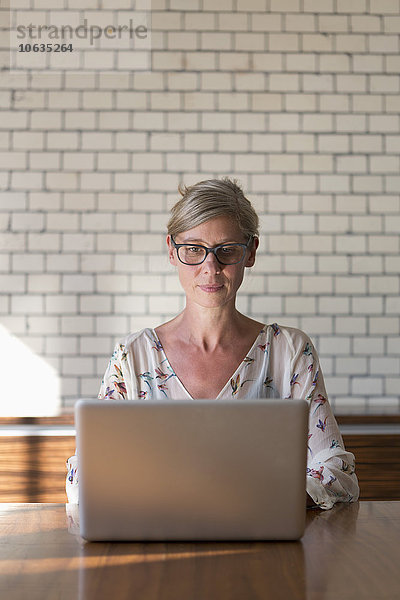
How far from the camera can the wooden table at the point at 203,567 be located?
1138 mm

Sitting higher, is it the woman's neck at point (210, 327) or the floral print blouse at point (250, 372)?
the woman's neck at point (210, 327)

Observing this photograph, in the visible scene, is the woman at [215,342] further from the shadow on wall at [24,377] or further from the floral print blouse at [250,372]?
the shadow on wall at [24,377]

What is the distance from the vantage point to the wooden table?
3.73ft

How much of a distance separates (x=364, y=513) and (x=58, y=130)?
9.14 ft

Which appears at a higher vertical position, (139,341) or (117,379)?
(139,341)

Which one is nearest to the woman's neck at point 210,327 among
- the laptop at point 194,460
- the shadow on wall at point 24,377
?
the laptop at point 194,460

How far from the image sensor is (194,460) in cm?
132

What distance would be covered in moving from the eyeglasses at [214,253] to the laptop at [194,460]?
0.95m

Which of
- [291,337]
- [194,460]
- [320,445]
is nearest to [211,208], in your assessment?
[291,337]

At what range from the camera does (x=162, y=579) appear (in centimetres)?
119

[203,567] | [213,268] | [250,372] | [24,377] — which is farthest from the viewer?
[24,377]

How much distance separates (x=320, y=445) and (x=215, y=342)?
1.71 ft

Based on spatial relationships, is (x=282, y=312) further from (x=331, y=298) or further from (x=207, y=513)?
(x=207, y=513)

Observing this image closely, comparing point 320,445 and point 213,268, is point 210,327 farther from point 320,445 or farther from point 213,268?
point 320,445
